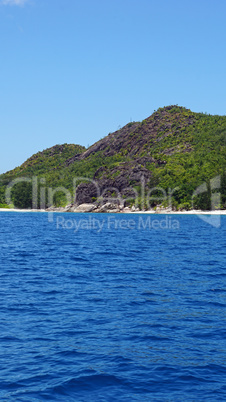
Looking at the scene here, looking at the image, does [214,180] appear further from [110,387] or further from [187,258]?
[110,387]

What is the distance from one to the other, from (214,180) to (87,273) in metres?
146

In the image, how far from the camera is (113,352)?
15.4 meters

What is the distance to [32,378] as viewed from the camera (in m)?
13.2

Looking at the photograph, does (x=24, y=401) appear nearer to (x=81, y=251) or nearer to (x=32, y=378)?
(x=32, y=378)

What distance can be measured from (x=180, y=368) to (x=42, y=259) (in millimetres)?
28048

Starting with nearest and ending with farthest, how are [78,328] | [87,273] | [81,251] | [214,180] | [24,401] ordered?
1. [24,401]
2. [78,328]
3. [87,273]
4. [81,251]
5. [214,180]

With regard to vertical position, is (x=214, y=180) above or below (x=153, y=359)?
above

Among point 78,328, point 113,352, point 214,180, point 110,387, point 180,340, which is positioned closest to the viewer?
point 110,387

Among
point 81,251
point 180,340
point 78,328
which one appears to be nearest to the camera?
point 180,340

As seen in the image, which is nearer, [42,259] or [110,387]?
[110,387]

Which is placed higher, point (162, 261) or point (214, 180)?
point (214, 180)

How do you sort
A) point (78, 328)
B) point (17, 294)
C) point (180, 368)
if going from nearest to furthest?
point (180, 368) → point (78, 328) → point (17, 294)

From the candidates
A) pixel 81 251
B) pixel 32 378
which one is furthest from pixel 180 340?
pixel 81 251

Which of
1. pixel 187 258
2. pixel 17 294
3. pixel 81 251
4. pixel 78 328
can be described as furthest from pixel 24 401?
pixel 81 251
